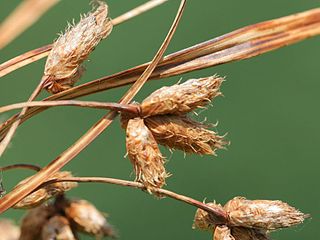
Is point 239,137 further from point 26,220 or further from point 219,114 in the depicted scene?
point 26,220

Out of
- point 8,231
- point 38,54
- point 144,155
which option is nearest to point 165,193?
point 144,155

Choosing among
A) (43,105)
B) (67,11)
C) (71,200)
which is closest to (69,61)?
(43,105)

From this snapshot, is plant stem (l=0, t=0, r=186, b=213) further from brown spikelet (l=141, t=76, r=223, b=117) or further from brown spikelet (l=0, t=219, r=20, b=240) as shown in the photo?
brown spikelet (l=0, t=219, r=20, b=240)

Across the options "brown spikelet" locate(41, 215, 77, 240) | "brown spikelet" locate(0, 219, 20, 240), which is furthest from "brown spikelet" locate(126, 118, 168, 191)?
"brown spikelet" locate(0, 219, 20, 240)

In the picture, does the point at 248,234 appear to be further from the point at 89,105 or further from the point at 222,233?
the point at 89,105

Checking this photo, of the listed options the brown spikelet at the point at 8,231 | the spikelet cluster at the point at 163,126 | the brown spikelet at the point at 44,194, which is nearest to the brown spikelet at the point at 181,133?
the spikelet cluster at the point at 163,126

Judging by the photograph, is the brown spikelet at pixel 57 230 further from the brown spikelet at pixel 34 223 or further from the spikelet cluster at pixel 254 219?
the spikelet cluster at pixel 254 219
